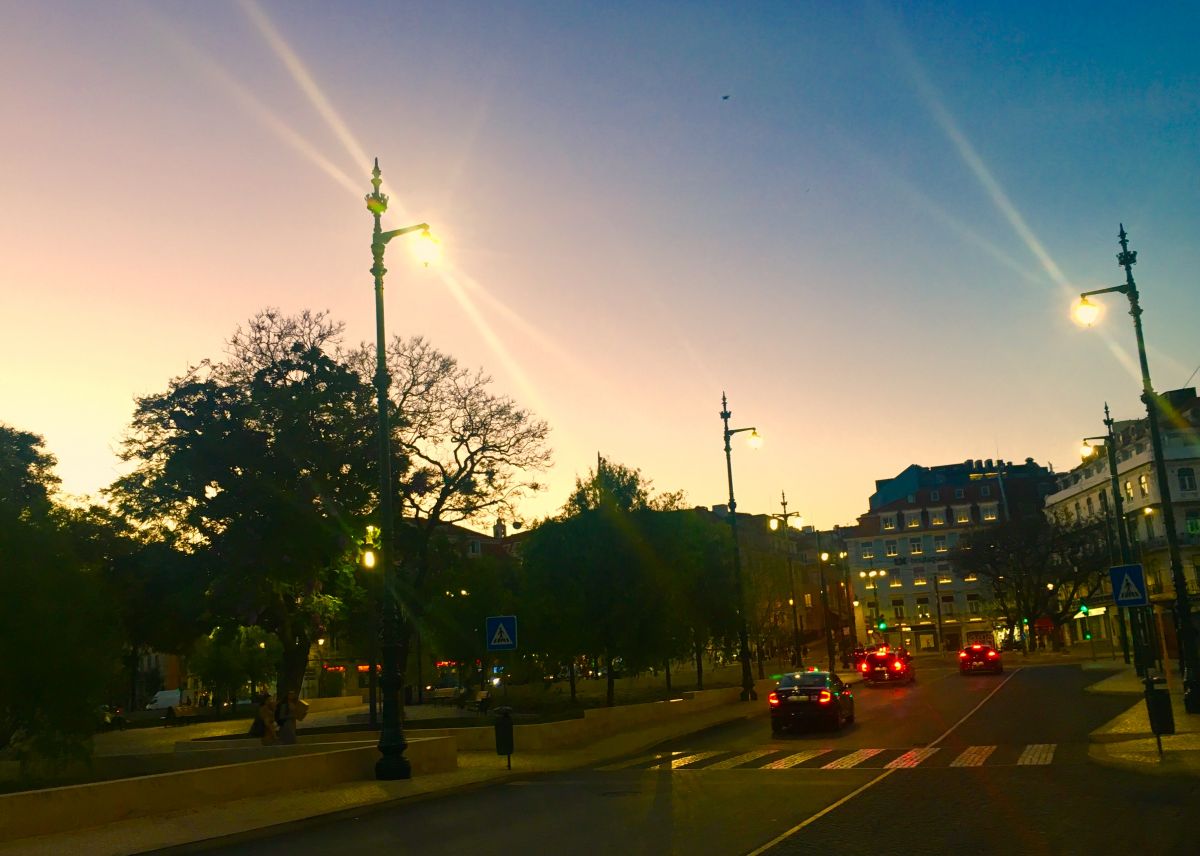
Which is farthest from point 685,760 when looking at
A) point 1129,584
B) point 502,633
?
point 1129,584

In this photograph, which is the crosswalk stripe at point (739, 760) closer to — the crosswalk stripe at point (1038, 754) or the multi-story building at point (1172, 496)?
the crosswalk stripe at point (1038, 754)

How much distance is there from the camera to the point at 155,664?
99.1m

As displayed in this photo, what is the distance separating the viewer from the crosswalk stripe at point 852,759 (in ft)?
57.4

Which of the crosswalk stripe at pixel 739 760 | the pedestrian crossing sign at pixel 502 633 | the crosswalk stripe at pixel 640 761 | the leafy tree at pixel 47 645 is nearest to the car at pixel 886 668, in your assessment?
the crosswalk stripe at pixel 640 761

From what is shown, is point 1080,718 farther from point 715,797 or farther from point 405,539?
point 405,539

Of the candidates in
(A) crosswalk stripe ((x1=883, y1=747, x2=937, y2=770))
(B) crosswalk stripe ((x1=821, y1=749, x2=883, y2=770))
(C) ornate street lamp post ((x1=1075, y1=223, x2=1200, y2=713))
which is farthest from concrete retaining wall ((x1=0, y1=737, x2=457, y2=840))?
(C) ornate street lamp post ((x1=1075, y1=223, x2=1200, y2=713))

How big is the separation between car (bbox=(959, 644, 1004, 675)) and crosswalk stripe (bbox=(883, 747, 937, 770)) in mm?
35997

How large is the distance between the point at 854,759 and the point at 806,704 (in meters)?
6.24

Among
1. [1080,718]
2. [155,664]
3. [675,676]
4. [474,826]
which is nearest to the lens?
[474,826]

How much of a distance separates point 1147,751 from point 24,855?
628 inches

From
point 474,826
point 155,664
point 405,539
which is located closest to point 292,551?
point 405,539

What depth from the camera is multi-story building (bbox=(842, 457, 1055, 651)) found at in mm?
111875

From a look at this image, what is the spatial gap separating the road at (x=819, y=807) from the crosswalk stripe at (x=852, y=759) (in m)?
0.05

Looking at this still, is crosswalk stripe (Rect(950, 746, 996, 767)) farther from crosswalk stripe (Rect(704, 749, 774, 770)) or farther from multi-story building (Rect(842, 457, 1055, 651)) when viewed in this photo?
multi-story building (Rect(842, 457, 1055, 651))
